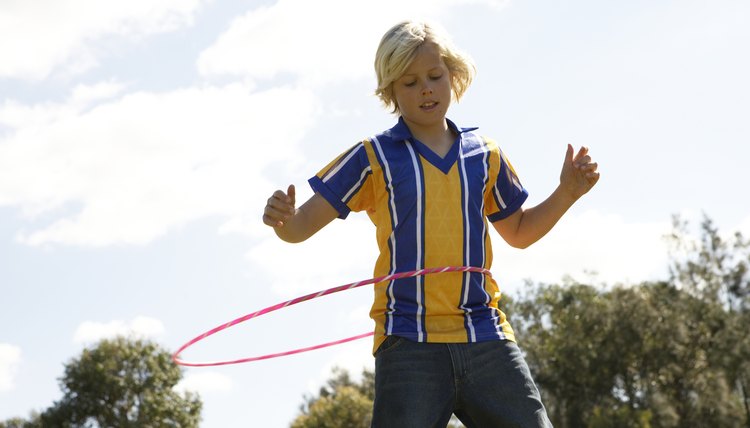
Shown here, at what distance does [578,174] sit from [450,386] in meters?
1.35

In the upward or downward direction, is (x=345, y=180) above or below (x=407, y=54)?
below

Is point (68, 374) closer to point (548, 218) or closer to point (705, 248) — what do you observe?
point (705, 248)

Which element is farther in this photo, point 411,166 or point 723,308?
point 723,308

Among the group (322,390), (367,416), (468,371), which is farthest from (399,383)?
(322,390)

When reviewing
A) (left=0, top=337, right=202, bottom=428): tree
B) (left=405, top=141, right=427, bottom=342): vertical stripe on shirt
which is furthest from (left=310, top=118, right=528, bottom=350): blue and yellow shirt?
(left=0, top=337, right=202, bottom=428): tree

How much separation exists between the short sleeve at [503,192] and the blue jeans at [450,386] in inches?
35.3

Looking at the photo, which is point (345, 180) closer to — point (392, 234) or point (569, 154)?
point (392, 234)

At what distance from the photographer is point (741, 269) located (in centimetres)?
4678

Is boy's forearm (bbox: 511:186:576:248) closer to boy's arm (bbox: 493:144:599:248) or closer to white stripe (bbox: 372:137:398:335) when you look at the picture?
boy's arm (bbox: 493:144:599:248)

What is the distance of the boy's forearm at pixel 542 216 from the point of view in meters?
5.52

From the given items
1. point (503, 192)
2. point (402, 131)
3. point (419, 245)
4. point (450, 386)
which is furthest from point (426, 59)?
point (450, 386)

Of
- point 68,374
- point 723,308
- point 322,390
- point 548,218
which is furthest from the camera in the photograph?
point 322,390

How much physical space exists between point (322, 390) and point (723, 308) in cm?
3833

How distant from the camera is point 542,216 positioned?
5.55m
